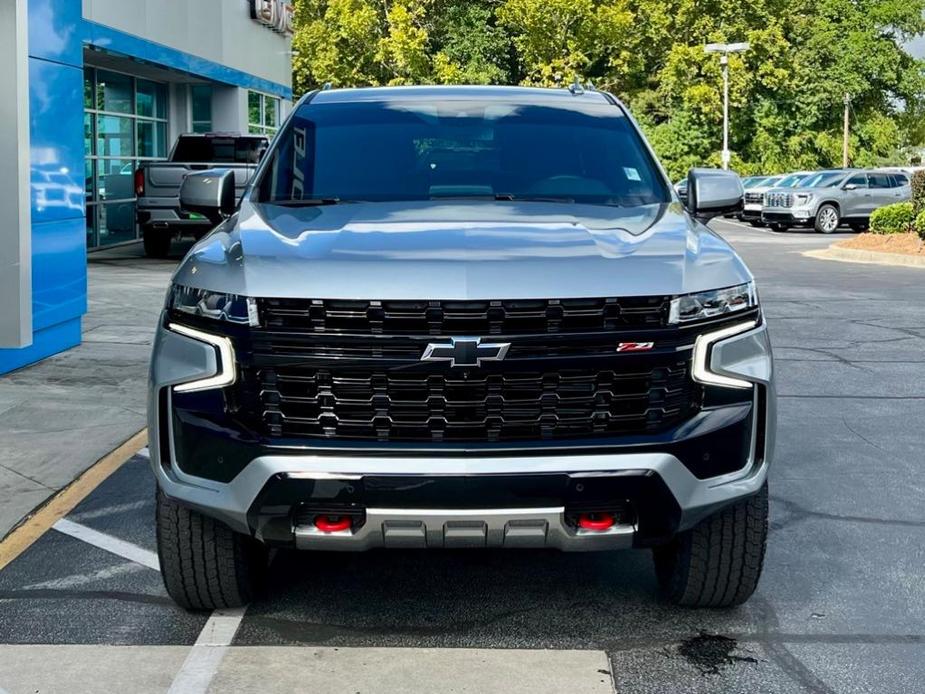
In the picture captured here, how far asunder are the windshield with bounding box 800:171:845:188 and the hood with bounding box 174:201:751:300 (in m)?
31.8

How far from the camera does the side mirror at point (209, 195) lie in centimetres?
587

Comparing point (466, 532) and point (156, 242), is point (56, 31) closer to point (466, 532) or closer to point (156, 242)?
point (466, 532)

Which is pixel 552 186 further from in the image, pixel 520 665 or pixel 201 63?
pixel 201 63

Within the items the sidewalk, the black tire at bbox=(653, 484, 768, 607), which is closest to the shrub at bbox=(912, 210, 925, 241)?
the sidewalk

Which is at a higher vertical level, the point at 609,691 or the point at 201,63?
the point at 201,63

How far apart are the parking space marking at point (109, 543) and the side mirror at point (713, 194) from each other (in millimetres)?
2621

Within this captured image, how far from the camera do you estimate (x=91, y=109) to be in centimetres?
2283

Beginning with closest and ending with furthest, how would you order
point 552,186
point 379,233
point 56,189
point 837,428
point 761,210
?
point 379,233
point 552,186
point 837,428
point 56,189
point 761,210

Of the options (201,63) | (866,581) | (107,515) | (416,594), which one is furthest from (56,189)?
(201,63)

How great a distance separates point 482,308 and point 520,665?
1.12 m

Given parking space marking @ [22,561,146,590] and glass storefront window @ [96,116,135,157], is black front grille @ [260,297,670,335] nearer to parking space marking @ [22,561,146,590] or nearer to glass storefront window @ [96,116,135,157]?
parking space marking @ [22,561,146,590]

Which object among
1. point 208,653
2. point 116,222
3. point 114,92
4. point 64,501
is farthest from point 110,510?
point 116,222

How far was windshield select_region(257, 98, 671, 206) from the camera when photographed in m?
5.44

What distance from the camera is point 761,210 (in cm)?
3844
